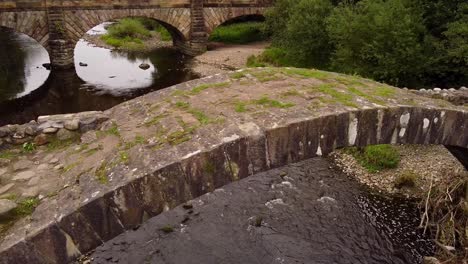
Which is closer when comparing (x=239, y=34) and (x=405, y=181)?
(x=405, y=181)

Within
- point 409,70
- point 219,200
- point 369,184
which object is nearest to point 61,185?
point 219,200

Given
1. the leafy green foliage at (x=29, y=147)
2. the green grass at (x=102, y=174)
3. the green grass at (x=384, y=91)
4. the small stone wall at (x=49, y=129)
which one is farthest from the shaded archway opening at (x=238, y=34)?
the green grass at (x=102, y=174)

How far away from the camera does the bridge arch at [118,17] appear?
2494 cm

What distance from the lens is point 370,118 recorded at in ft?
18.2

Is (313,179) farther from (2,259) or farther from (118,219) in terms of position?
(2,259)

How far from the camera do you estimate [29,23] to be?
23.5 m

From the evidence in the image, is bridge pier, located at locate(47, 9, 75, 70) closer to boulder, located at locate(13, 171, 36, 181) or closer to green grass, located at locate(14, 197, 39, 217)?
boulder, located at locate(13, 171, 36, 181)

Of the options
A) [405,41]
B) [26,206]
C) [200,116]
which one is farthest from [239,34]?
[26,206]

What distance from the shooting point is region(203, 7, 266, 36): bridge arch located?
96.1 feet

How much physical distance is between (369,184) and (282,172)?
2603 millimetres

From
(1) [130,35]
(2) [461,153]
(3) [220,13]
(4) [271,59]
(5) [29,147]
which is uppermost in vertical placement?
(3) [220,13]

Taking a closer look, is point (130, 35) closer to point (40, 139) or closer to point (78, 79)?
point (78, 79)

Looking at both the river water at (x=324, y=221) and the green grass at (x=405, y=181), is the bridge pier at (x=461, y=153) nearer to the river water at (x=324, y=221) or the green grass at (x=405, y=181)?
the river water at (x=324, y=221)

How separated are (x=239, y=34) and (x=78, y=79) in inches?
617
